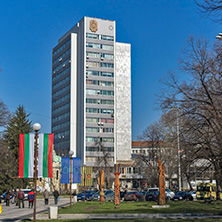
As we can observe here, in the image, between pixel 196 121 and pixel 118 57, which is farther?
pixel 118 57

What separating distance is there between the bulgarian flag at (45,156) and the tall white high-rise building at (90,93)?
251 feet

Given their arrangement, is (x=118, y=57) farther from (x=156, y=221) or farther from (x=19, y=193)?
(x=156, y=221)

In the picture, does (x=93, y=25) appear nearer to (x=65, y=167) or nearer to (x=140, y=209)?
(x=65, y=167)

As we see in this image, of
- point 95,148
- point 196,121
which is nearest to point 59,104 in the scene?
point 95,148

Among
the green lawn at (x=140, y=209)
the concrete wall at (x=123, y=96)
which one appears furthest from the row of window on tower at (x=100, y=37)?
the green lawn at (x=140, y=209)

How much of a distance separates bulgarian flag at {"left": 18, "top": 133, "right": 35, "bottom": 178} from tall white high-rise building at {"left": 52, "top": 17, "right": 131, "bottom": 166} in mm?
76523

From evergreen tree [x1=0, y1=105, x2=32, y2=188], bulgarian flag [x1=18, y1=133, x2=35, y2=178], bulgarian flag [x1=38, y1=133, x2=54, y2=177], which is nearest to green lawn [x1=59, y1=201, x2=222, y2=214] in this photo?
bulgarian flag [x1=38, y1=133, x2=54, y2=177]

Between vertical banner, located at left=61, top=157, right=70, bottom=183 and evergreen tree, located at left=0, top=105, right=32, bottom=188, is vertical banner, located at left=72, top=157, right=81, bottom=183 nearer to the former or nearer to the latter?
vertical banner, located at left=61, top=157, right=70, bottom=183

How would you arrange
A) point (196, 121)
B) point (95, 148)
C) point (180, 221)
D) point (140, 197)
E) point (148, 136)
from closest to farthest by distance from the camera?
point (180, 221) → point (196, 121) → point (140, 197) → point (148, 136) → point (95, 148)

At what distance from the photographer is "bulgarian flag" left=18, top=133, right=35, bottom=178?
20625 mm

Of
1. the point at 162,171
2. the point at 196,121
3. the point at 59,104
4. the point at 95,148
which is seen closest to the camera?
the point at 196,121

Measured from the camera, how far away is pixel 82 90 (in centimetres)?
10125

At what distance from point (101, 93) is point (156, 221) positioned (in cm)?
8190

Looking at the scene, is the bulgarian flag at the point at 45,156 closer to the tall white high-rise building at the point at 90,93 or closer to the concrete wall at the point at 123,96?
the tall white high-rise building at the point at 90,93
